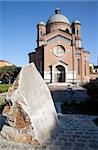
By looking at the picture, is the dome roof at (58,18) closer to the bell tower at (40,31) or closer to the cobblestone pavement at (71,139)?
the bell tower at (40,31)

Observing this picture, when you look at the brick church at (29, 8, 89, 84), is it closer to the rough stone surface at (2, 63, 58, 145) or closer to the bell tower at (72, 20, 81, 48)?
the bell tower at (72, 20, 81, 48)

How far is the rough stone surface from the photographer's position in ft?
19.0

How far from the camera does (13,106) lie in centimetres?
589

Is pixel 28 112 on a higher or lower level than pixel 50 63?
lower

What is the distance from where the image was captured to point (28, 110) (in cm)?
583

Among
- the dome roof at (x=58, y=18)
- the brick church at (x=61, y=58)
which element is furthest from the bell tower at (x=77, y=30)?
the dome roof at (x=58, y=18)

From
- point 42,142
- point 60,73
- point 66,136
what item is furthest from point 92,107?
point 60,73

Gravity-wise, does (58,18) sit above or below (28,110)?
above

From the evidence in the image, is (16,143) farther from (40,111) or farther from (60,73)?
(60,73)

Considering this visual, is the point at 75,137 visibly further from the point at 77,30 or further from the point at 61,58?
the point at 77,30

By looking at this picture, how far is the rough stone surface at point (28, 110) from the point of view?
228 inches

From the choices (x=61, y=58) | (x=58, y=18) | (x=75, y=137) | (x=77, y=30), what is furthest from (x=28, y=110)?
(x=58, y=18)

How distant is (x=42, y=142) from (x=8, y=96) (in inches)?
62.7

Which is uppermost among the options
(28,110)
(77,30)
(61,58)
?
(77,30)
